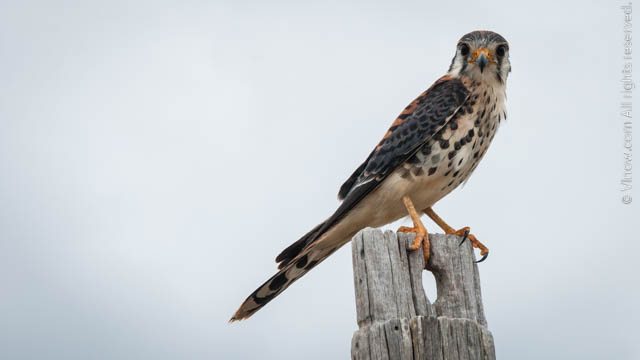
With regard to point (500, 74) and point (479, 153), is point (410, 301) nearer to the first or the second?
point (479, 153)

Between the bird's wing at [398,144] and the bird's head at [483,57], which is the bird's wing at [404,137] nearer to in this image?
the bird's wing at [398,144]

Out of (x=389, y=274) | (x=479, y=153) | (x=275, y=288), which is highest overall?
(x=479, y=153)

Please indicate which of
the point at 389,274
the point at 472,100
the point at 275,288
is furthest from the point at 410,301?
the point at 472,100

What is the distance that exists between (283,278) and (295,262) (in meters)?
0.16

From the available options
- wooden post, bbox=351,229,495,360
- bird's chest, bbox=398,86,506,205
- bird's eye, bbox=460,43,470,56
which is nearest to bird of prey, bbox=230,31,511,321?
bird's chest, bbox=398,86,506,205

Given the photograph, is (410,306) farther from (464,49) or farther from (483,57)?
(464,49)

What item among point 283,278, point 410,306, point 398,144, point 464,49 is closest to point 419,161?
point 398,144

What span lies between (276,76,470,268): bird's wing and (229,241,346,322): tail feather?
8cm

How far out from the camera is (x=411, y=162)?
17.6 ft

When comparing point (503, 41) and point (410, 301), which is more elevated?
point (503, 41)

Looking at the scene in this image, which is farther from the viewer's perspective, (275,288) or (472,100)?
(472,100)

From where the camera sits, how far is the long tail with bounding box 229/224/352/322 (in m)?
4.71

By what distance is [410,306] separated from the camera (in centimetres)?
327

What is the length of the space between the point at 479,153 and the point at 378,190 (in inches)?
27.8
